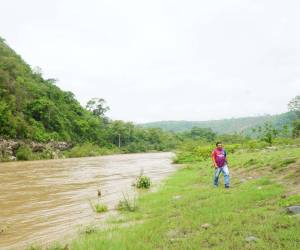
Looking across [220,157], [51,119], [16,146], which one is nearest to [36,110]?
[51,119]

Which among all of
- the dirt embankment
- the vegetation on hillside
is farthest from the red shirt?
the vegetation on hillside

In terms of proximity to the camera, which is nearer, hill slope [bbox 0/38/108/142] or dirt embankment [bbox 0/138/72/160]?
dirt embankment [bbox 0/138/72/160]

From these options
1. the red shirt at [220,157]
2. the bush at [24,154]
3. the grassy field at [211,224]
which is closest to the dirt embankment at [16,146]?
the bush at [24,154]

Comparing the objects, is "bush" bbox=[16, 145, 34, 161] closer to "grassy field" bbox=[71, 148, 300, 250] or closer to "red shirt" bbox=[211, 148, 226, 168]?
"red shirt" bbox=[211, 148, 226, 168]

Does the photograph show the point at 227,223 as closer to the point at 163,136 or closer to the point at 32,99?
the point at 32,99

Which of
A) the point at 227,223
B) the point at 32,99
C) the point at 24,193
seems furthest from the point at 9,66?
the point at 227,223

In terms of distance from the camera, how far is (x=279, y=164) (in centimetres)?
1655

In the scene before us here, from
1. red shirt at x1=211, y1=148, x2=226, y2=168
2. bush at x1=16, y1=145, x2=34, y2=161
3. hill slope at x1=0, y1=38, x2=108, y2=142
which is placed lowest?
bush at x1=16, y1=145, x2=34, y2=161

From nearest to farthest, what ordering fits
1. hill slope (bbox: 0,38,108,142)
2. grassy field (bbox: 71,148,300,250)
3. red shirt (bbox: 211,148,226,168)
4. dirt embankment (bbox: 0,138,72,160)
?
grassy field (bbox: 71,148,300,250)
red shirt (bbox: 211,148,226,168)
dirt embankment (bbox: 0,138,72,160)
hill slope (bbox: 0,38,108,142)

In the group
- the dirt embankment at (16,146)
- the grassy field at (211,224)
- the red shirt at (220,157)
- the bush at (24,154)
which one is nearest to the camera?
the grassy field at (211,224)

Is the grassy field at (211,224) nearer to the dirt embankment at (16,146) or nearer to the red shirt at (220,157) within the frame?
the red shirt at (220,157)

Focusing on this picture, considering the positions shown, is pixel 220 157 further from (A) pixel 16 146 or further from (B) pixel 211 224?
(A) pixel 16 146

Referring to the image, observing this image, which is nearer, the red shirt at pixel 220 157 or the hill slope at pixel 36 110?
the red shirt at pixel 220 157

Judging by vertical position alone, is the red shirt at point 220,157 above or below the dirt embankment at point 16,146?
above
